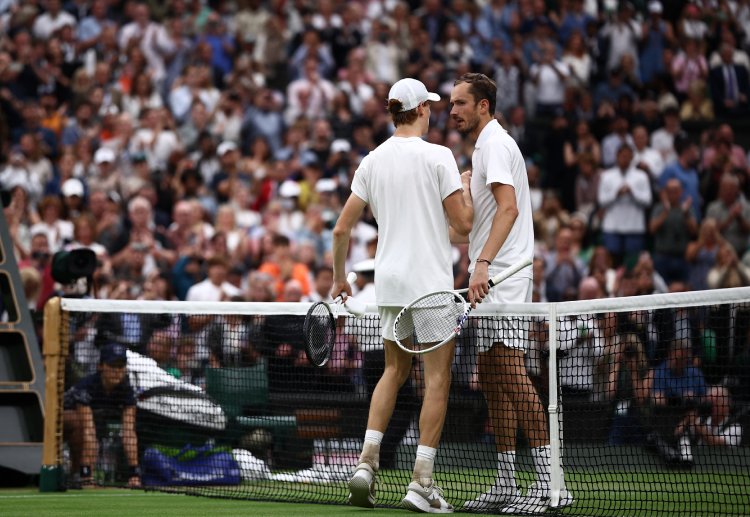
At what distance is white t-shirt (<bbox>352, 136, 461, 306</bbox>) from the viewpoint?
25.7 feet

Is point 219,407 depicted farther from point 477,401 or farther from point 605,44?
point 605,44

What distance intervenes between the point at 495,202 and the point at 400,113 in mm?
779

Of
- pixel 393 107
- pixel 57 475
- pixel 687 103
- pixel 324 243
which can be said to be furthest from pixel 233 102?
pixel 393 107

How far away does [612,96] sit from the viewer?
20.7 metres

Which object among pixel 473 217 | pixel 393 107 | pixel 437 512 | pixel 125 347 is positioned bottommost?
pixel 437 512

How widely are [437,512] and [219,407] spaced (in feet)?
9.92

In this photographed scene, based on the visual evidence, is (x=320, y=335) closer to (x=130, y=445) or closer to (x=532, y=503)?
(x=532, y=503)

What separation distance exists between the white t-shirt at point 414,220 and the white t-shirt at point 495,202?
0.23 meters

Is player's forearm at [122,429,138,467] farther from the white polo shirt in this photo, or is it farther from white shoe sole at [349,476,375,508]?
the white polo shirt

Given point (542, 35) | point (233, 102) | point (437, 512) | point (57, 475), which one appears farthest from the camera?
point (542, 35)

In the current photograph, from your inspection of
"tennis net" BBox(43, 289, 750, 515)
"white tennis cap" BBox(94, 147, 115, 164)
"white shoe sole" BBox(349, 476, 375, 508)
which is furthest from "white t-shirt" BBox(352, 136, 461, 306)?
"white tennis cap" BBox(94, 147, 115, 164)

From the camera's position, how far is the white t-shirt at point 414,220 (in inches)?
309

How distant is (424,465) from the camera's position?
25.2 ft

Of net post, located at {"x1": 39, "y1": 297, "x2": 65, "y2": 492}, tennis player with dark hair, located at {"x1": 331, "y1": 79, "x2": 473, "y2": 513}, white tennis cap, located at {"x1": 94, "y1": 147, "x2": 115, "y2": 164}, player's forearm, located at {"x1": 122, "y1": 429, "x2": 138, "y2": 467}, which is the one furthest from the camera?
white tennis cap, located at {"x1": 94, "y1": 147, "x2": 115, "y2": 164}
